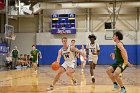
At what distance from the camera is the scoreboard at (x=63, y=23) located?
35.6m

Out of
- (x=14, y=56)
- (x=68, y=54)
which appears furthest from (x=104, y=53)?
(x=68, y=54)

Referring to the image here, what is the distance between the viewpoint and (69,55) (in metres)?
11.2

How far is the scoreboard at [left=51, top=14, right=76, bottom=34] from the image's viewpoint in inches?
1403

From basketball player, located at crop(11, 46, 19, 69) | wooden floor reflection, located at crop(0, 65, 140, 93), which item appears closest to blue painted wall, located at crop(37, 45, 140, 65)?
basketball player, located at crop(11, 46, 19, 69)

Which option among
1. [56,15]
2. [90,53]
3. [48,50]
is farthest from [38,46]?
[90,53]

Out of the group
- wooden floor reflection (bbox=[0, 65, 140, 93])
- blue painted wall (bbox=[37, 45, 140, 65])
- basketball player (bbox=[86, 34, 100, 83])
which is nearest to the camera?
wooden floor reflection (bbox=[0, 65, 140, 93])

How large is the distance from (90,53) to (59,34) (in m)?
23.0

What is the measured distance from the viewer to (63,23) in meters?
35.8

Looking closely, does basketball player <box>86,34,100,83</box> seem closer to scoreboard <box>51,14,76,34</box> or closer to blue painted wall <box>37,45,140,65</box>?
blue painted wall <box>37,45,140,65</box>

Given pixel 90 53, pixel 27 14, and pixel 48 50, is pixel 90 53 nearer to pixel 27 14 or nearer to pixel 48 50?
pixel 27 14

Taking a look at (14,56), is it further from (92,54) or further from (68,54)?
(68,54)

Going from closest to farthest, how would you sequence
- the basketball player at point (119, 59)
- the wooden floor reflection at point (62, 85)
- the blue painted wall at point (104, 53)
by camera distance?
the basketball player at point (119, 59) → the wooden floor reflection at point (62, 85) → the blue painted wall at point (104, 53)

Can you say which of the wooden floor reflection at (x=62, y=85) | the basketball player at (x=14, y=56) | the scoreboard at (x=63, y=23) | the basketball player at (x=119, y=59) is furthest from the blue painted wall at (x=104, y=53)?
the basketball player at (x=119, y=59)

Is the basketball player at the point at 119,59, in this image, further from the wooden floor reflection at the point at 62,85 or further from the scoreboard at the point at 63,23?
the scoreboard at the point at 63,23
